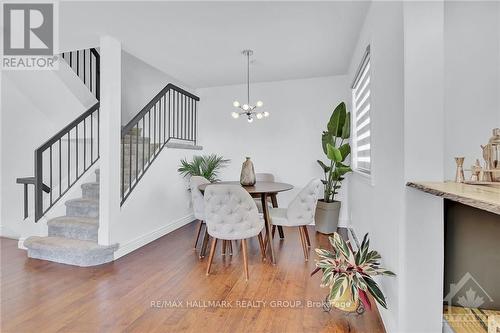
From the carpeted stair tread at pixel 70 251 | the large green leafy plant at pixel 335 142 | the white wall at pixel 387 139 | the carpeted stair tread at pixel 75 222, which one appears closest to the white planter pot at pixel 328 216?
the large green leafy plant at pixel 335 142

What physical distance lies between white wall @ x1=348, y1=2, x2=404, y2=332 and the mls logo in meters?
2.84

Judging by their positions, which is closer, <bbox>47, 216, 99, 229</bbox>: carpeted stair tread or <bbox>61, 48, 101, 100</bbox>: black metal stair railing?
<bbox>47, 216, 99, 229</bbox>: carpeted stair tread

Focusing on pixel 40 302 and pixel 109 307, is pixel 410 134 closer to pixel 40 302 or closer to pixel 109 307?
pixel 109 307

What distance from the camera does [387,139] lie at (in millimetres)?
1784

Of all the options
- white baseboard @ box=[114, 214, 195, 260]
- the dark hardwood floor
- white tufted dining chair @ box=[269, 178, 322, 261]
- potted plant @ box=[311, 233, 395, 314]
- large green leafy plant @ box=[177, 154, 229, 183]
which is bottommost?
the dark hardwood floor

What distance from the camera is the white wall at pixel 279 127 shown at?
14.5 feet

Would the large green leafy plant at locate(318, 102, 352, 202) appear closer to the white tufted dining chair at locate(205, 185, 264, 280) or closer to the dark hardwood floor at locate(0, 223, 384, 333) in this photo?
the dark hardwood floor at locate(0, 223, 384, 333)

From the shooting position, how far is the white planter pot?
3.83 m

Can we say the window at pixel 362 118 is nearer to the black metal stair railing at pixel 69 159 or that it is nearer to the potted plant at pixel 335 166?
the potted plant at pixel 335 166

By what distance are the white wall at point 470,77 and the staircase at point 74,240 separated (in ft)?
10.6

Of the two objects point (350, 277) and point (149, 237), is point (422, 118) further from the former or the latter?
point (149, 237)
